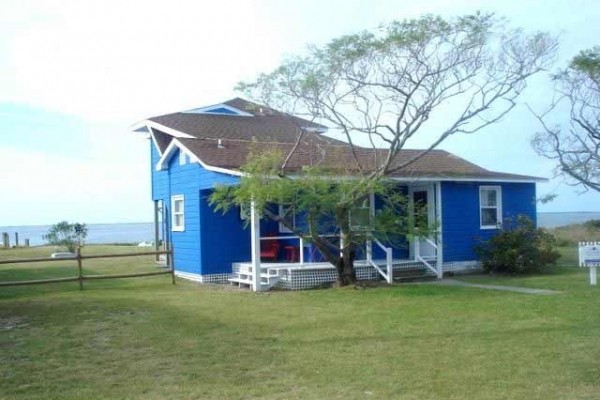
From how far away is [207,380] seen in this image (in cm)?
770

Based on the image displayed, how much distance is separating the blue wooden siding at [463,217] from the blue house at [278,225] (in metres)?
0.03

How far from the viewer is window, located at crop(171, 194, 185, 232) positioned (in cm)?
2050

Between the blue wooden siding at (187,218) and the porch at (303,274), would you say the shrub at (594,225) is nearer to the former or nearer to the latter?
the porch at (303,274)

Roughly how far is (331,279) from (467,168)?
699cm

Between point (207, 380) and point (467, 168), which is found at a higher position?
point (467, 168)

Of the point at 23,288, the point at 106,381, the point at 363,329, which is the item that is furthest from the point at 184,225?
the point at 106,381

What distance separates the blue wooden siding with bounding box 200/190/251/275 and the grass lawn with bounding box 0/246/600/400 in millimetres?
3207

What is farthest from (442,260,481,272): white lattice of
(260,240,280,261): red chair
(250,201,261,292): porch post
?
(250,201,261,292): porch post

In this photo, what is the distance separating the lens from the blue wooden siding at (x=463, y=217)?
20297 mm

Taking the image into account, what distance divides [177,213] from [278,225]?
3140mm

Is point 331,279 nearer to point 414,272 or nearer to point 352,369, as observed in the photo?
point 414,272

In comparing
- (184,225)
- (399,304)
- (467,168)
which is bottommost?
(399,304)

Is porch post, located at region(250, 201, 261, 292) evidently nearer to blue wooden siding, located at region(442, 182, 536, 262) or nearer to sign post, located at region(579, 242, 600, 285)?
blue wooden siding, located at region(442, 182, 536, 262)

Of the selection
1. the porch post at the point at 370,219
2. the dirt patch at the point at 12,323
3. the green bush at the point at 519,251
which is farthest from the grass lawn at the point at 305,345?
the green bush at the point at 519,251
